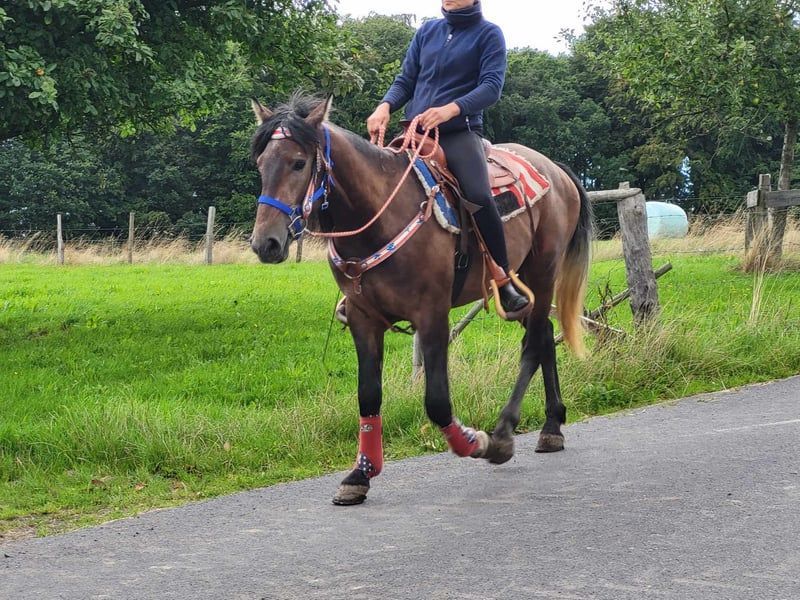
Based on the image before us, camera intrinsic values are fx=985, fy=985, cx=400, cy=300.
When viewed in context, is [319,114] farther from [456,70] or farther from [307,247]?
[307,247]

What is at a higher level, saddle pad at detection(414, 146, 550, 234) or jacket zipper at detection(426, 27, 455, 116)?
jacket zipper at detection(426, 27, 455, 116)

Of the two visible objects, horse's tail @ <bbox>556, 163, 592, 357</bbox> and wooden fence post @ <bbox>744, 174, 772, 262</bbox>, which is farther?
wooden fence post @ <bbox>744, 174, 772, 262</bbox>

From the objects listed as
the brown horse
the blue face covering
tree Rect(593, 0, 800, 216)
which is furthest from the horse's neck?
tree Rect(593, 0, 800, 216)

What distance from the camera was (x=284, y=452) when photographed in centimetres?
687

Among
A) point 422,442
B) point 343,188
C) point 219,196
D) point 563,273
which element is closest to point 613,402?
point 563,273

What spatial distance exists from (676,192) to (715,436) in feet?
165

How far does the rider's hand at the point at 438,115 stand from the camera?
582 cm

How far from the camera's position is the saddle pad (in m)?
5.82

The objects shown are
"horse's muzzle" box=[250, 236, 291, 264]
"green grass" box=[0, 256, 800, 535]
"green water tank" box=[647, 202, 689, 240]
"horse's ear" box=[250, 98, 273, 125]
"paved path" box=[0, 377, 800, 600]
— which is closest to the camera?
"paved path" box=[0, 377, 800, 600]

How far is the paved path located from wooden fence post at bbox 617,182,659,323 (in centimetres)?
314

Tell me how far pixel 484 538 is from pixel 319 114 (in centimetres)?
232

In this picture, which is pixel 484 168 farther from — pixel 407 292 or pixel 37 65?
pixel 37 65

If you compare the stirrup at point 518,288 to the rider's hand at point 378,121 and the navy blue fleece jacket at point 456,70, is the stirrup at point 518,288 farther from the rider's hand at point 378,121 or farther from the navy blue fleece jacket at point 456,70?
the rider's hand at point 378,121

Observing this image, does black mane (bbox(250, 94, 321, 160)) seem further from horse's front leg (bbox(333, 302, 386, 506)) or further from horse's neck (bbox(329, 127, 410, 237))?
horse's front leg (bbox(333, 302, 386, 506))
